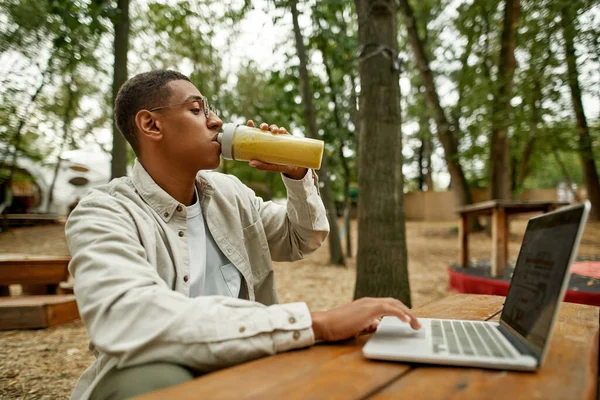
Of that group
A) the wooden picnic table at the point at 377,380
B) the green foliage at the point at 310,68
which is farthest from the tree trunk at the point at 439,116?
the wooden picnic table at the point at 377,380

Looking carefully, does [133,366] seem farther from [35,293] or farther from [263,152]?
[35,293]

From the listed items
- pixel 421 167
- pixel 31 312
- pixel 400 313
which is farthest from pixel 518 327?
pixel 421 167

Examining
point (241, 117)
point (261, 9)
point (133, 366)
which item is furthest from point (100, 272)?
point (241, 117)

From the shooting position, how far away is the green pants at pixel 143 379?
0.85 meters

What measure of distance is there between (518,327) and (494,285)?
366cm

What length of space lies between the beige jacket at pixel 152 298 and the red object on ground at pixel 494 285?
2.86 m

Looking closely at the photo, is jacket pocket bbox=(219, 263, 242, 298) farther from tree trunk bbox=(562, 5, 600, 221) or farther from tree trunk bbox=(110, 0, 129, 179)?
tree trunk bbox=(562, 5, 600, 221)

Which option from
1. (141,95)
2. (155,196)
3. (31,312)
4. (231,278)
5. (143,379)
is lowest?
(31,312)

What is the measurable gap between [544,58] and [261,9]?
18.6 ft

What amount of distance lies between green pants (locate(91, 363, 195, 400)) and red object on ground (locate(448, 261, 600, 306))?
3.33 meters

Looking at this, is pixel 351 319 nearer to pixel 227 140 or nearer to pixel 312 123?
pixel 227 140

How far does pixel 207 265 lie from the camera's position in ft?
5.12

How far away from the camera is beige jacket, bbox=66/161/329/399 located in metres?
0.91

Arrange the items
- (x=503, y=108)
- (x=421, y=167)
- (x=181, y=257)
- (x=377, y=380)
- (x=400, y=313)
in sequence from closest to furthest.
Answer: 1. (x=377, y=380)
2. (x=400, y=313)
3. (x=181, y=257)
4. (x=503, y=108)
5. (x=421, y=167)
